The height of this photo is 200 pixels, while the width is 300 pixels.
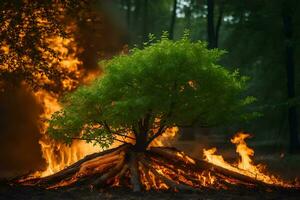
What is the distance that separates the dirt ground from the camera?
1353 cm

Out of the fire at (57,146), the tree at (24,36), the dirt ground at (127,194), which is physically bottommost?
the dirt ground at (127,194)

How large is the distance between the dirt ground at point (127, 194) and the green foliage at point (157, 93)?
188 cm

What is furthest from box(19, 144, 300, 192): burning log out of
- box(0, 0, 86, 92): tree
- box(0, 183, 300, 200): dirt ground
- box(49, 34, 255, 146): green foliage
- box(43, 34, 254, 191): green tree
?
box(0, 0, 86, 92): tree

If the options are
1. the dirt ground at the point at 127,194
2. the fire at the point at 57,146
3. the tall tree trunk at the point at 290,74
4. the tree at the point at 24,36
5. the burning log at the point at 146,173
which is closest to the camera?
the dirt ground at the point at 127,194

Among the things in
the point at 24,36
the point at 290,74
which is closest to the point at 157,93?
the point at 24,36

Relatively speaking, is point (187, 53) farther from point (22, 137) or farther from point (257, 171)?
point (22, 137)

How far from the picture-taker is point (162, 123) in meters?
16.0

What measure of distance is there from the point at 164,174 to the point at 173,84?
3.18 m

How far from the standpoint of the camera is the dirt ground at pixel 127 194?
44.4ft

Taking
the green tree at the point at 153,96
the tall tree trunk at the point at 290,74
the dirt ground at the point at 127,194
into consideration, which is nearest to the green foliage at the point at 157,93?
the green tree at the point at 153,96

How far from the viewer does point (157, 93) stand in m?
15.2

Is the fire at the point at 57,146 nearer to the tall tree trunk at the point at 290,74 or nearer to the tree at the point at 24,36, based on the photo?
the tree at the point at 24,36

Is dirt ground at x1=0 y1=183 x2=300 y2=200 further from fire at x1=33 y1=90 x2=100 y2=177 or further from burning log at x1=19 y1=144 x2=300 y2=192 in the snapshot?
fire at x1=33 y1=90 x2=100 y2=177

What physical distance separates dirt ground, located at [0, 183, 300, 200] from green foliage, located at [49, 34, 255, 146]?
188 cm
